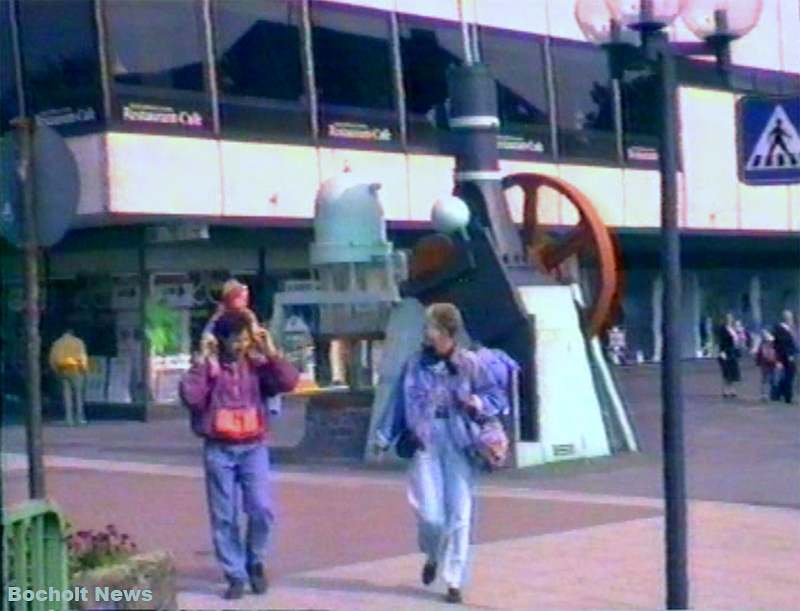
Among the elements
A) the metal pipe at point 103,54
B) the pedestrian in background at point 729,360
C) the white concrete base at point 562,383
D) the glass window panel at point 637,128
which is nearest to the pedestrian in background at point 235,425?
the white concrete base at point 562,383

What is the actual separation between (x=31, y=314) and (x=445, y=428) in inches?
104

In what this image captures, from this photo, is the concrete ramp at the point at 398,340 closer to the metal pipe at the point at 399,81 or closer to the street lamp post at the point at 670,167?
the street lamp post at the point at 670,167

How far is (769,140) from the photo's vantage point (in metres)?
10.7

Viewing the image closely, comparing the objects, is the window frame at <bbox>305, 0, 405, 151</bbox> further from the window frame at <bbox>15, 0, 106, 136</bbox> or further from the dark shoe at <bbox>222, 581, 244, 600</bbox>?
the dark shoe at <bbox>222, 581, 244, 600</bbox>

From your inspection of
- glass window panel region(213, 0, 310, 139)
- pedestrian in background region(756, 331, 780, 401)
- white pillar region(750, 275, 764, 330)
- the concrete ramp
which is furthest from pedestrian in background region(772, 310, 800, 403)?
white pillar region(750, 275, 764, 330)

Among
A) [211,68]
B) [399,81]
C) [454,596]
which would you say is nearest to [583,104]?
[399,81]

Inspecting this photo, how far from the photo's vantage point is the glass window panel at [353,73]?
34219 mm

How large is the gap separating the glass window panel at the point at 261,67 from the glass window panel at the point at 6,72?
11.2 feet

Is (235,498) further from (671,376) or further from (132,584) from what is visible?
(671,376)

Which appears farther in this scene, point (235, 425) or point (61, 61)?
point (61, 61)

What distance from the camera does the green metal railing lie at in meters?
8.20

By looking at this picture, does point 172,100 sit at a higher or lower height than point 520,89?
lower

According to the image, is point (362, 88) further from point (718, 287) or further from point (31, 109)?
point (718, 287)

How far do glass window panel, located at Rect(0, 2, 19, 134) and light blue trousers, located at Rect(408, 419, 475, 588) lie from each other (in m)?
21.3
